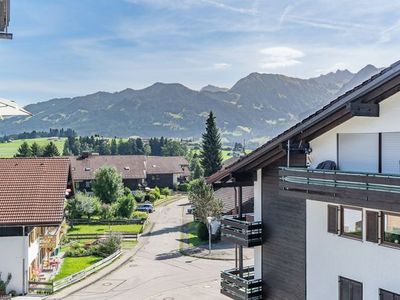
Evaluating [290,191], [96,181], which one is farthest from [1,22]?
[96,181]

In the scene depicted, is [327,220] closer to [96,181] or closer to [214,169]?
[96,181]

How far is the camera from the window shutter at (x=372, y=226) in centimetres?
1289

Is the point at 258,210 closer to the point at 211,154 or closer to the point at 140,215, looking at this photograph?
the point at 140,215

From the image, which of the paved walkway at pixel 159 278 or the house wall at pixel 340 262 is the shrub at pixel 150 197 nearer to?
the paved walkway at pixel 159 278

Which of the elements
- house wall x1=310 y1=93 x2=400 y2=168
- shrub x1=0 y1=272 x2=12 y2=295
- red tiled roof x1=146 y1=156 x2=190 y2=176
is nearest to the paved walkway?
shrub x1=0 y1=272 x2=12 y2=295

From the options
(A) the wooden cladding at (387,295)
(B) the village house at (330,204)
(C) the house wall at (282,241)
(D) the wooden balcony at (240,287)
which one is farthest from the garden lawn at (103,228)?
(A) the wooden cladding at (387,295)

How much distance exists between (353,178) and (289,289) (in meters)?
6.26

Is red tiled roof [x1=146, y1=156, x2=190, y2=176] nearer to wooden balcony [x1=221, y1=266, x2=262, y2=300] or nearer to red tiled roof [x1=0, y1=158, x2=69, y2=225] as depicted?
red tiled roof [x1=0, y1=158, x2=69, y2=225]

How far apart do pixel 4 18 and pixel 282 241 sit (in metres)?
12.4

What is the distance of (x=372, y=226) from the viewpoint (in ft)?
42.8

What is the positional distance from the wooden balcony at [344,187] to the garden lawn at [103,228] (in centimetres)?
3840

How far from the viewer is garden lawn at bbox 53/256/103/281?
107ft

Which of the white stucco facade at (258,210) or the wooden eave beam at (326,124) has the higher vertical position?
the wooden eave beam at (326,124)

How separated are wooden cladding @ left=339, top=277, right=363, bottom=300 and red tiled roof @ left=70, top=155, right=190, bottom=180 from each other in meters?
66.4
